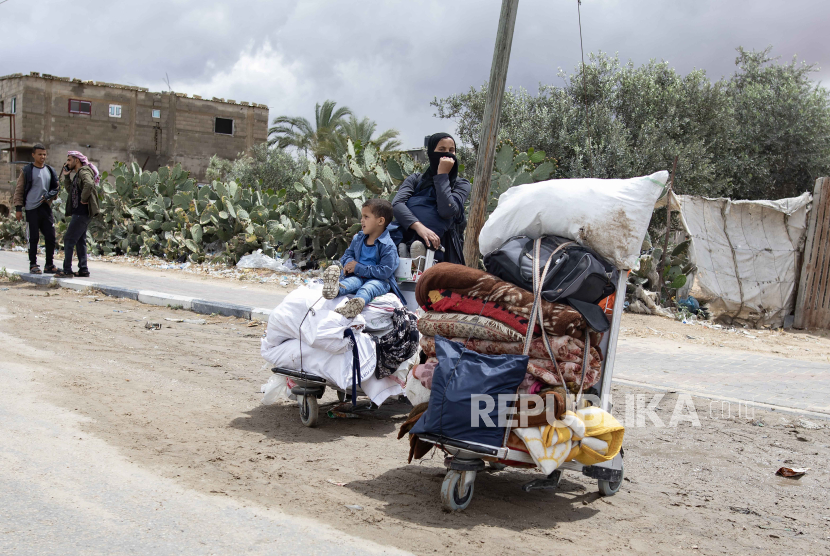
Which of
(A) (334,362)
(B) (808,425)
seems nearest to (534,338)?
(A) (334,362)

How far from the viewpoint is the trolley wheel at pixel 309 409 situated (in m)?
4.91

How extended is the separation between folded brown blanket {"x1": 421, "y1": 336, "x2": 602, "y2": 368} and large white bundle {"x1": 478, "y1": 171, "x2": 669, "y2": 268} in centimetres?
54

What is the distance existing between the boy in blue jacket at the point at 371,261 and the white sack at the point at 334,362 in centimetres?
35

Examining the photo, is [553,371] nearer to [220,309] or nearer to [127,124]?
[220,309]

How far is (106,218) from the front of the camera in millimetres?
19125

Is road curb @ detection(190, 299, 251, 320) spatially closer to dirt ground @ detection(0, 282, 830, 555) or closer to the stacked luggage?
dirt ground @ detection(0, 282, 830, 555)

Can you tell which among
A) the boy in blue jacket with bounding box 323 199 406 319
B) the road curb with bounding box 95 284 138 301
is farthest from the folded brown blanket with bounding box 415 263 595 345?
the road curb with bounding box 95 284 138 301

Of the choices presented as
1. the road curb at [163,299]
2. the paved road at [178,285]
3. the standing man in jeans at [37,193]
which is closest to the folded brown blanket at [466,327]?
the road curb at [163,299]

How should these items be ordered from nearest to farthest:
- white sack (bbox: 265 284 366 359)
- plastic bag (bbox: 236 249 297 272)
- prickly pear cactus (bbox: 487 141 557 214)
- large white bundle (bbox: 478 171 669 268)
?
large white bundle (bbox: 478 171 669 268), white sack (bbox: 265 284 366 359), prickly pear cactus (bbox: 487 141 557 214), plastic bag (bbox: 236 249 297 272)

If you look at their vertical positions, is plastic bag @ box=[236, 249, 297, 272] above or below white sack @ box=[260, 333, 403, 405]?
above

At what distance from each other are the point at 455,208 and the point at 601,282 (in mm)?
2028

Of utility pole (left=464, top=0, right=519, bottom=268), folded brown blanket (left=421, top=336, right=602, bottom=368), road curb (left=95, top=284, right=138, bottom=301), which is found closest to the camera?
folded brown blanket (left=421, top=336, right=602, bottom=368)

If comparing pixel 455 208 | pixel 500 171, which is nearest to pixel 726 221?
pixel 500 171

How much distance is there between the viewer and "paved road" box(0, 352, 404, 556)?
111 inches
